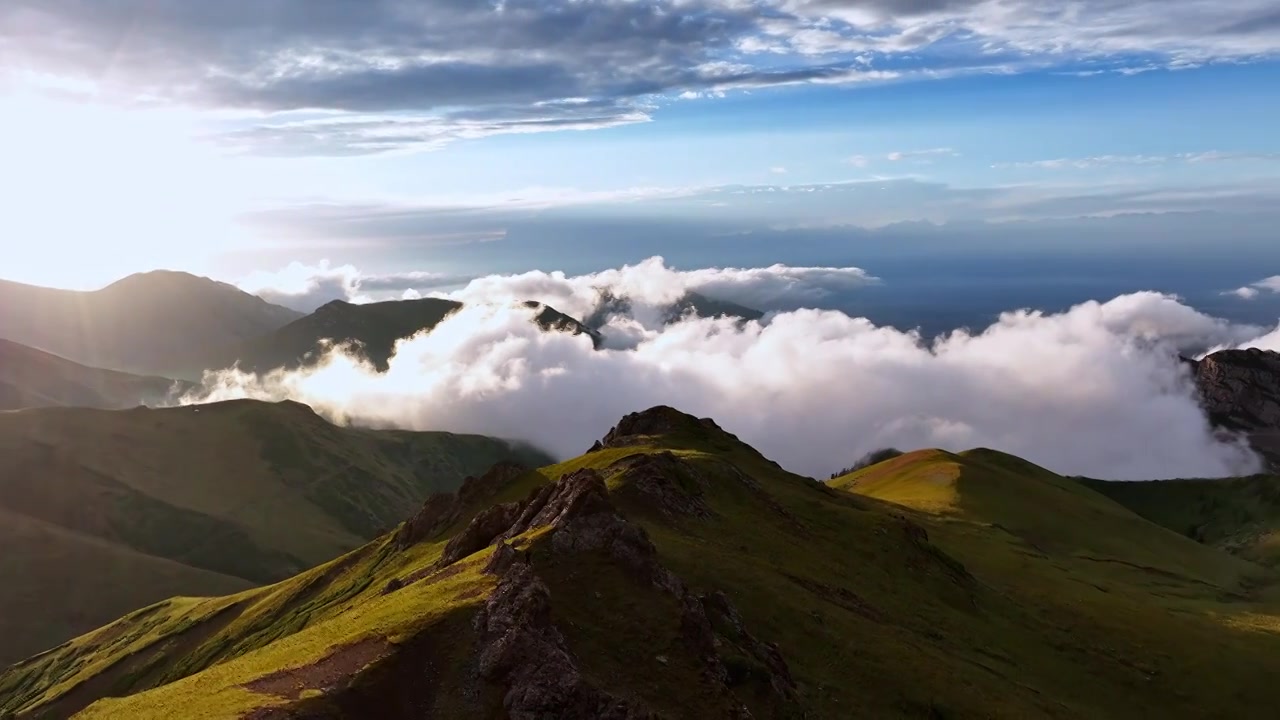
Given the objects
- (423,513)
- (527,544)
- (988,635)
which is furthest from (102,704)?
(988,635)

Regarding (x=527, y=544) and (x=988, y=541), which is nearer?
(x=527, y=544)

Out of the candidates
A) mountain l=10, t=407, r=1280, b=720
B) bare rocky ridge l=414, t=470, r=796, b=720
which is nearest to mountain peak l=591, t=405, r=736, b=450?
mountain l=10, t=407, r=1280, b=720

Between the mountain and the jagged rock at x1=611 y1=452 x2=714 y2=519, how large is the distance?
0.29 metres

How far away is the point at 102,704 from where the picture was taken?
59.2 m

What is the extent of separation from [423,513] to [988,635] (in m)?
79.3

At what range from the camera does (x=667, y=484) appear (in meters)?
83.3

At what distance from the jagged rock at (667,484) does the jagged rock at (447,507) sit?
121 feet

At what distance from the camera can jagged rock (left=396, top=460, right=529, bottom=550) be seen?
119m

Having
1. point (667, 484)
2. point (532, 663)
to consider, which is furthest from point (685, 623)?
point (667, 484)

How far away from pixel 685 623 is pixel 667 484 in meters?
34.5

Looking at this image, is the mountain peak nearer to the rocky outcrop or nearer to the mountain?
the mountain

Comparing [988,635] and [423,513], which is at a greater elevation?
[423,513]

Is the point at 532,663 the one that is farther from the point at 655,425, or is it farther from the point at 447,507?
the point at 655,425

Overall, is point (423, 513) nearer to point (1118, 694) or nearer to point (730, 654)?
point (730, 654)
